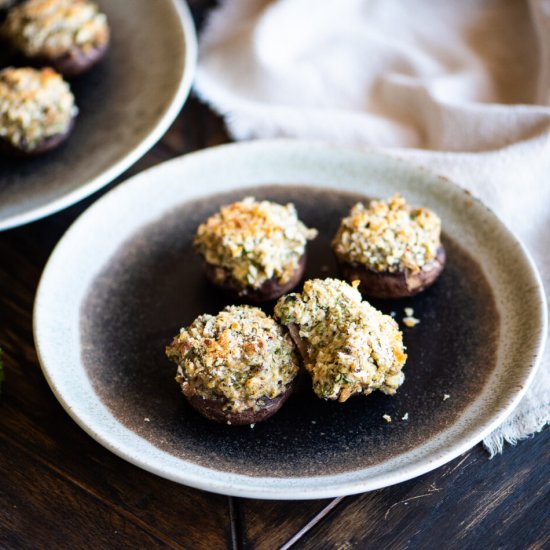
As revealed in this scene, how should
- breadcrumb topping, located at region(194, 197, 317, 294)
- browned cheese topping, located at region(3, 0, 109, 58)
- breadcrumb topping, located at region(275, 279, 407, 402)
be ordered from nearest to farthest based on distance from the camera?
1. breadcrumb topping, located at region(275, 279, 407, 402)
2. breadcrumb topping, located at region(194, 197, 317, 294)
3. browned cheese topping, located at region(3, 0, 109, 58)

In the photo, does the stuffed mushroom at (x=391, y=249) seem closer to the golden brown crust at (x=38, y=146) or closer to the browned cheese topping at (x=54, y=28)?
the golden brown crust at (x=38, y=146)

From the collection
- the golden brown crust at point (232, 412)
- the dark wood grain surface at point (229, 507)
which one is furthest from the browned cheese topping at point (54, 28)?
the golden brown crust at point (232, 412)

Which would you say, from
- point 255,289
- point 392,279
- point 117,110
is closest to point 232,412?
point 255,289

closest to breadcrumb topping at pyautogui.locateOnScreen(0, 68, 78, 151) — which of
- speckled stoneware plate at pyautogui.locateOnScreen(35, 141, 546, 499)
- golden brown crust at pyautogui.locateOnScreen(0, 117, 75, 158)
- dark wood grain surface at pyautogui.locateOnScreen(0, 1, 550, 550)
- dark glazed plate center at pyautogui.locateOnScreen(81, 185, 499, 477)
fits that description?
golden brown crust at pyautogui.locateOnScreen(0, 117, 75, 158)

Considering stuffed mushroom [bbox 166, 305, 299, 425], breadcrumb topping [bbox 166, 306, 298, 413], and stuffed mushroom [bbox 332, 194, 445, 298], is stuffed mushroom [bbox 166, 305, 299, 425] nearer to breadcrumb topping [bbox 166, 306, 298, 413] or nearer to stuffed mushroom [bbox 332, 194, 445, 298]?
breadcrumb topping [bbox 166, 306, 298, 413]

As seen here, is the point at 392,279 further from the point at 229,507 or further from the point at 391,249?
the point at 229,507

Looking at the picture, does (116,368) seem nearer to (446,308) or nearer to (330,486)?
(330,486)
